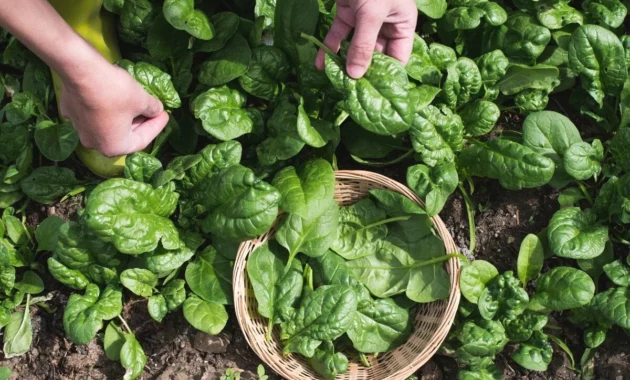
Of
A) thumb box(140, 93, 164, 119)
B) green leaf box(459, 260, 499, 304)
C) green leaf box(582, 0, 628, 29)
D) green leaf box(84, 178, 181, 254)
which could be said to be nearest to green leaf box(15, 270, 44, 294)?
green leaf box(84, 178, 181, 254)

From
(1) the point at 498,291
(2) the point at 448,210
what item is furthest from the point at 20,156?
(1) the point at 498,291

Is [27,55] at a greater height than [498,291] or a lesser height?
greater

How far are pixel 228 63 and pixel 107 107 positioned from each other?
63cm

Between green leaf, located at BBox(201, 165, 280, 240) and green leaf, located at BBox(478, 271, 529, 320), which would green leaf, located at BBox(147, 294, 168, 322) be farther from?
green leaf, located at BBox(478, 271, 529, 320)

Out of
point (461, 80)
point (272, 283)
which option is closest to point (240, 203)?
point (272, 283)

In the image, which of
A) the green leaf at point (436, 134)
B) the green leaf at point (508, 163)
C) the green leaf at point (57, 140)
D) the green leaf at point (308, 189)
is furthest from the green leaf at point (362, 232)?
the green leaf at point (57, 140)

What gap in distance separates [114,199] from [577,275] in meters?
1.55

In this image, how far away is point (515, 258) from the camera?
8.36ft

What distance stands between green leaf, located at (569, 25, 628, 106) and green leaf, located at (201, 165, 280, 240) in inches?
45.9

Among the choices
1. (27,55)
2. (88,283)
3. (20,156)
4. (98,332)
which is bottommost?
(98,332)

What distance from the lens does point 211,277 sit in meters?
2.45

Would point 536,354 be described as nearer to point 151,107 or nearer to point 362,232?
point 362,232

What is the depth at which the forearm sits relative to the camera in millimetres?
1546

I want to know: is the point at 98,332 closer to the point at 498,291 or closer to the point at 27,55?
the point at 27,55
